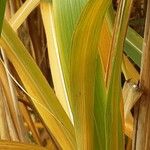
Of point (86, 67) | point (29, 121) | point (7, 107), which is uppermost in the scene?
point (86, 67)

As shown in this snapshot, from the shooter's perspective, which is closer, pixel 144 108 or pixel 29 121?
pixel 144 108

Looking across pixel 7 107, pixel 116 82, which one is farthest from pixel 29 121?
pixel 116 82

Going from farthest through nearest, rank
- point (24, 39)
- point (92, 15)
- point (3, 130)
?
point (24, 39)
point (3, 130)
point (92, 15)

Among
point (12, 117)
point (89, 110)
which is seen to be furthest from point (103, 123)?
point (12, 117)

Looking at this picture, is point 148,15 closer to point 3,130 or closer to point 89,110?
point 89,110

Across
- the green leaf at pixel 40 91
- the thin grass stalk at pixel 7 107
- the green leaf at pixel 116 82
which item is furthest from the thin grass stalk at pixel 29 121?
the green leaf at pixel 116 82

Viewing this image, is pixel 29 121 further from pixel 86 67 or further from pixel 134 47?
pixel 86 67

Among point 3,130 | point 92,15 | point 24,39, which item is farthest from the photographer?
point 24,39

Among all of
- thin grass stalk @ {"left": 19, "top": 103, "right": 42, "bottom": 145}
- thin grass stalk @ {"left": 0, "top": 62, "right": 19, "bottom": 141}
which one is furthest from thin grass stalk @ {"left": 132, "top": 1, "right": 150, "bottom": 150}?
thin grass stalk @ {"left": 19, "top": 103, "right": 42, "bottom": 145}

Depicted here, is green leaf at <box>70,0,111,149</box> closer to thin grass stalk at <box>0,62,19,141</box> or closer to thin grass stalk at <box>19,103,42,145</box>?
thin grass stalk at <box>0,62,19,141</box>

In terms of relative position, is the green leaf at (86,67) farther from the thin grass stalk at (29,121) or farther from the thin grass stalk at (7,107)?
the thin grass stalk at (29,121)

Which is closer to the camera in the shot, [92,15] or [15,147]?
[92,15]
